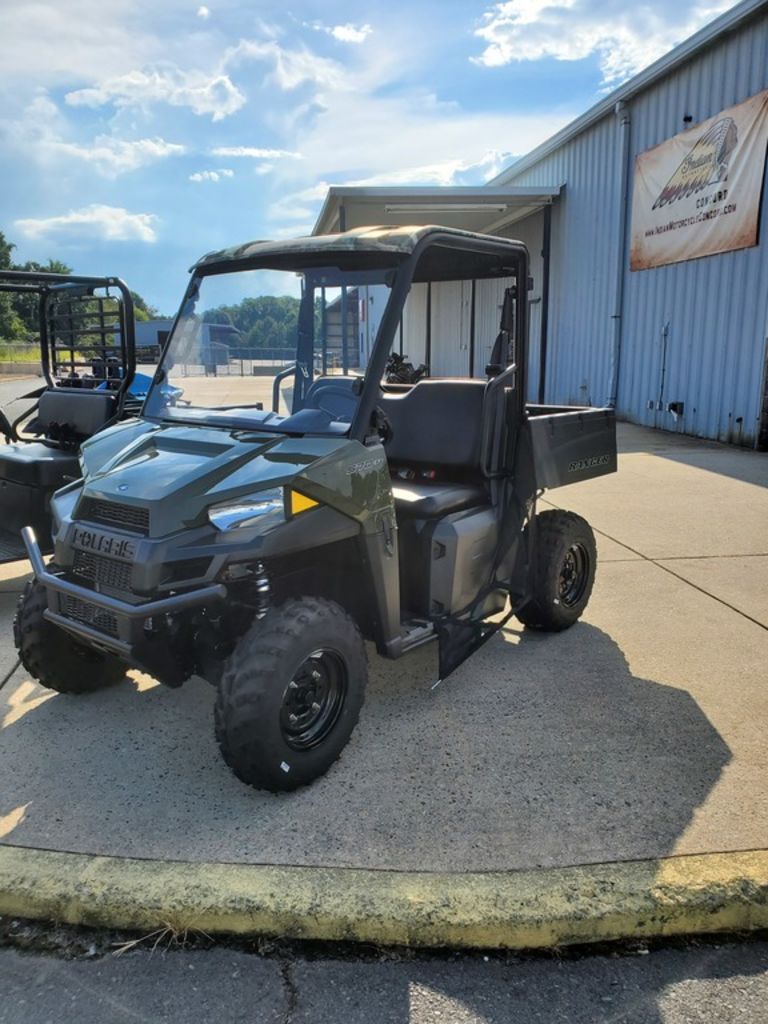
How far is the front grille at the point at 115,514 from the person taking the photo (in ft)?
9.14

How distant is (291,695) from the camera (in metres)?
2.91

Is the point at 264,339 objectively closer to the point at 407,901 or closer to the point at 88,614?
the point at 88,614

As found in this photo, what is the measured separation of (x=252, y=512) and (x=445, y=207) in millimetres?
12394

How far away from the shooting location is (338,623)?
9.64 feet

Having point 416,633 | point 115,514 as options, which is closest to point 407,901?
point 416,633

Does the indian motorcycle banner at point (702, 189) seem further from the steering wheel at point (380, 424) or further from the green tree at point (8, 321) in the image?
the green tree at point (8, 321)

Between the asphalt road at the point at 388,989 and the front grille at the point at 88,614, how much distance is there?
1034 millimetres

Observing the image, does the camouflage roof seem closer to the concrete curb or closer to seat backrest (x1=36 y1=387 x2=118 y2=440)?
seat backrest (x1=36 y1=387 x2=118 y2=440)

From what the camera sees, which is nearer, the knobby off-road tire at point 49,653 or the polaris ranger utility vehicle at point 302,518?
the polaris ranger utility vehicle at point 302,518

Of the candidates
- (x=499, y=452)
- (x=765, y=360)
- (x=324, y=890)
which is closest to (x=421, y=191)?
(x=765, y=360)

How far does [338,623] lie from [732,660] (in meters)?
2.35

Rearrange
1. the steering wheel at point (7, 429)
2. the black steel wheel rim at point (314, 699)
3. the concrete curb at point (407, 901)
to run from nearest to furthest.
A: 1. the concrete curb at point (407, 901)
2. the black steel wheel rim at point (314, 699)
3. the steering wheel at point (7, 429)

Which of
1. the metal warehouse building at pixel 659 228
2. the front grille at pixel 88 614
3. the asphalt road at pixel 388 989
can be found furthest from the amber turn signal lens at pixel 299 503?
the metal warehouse building at pixel 659 228

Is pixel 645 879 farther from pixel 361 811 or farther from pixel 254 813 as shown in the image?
pixel 254 813
